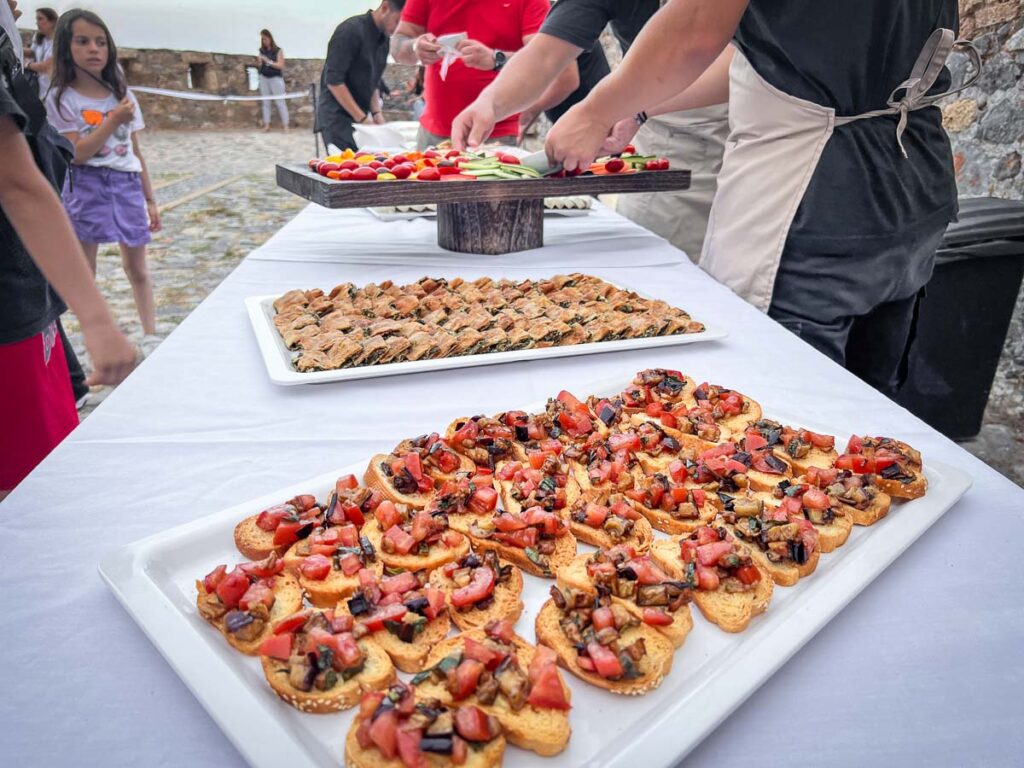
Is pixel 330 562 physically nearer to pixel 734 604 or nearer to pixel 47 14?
pixel 734 604

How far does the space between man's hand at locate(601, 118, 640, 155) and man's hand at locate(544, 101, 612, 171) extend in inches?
32.4

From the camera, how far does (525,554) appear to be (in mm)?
1064

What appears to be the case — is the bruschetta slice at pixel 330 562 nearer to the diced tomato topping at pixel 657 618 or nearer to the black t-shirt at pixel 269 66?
the diced tomato topping at pixel 657 618

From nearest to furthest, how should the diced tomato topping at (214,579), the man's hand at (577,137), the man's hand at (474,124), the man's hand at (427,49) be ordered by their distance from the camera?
1. the diced tomato topping at (214,579)
2. the man's hand at (577,137)
3. the man's hand at (474,124)
4. the man's hand at (427,49)

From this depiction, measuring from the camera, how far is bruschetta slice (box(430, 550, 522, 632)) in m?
0.95

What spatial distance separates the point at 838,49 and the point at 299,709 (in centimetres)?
207

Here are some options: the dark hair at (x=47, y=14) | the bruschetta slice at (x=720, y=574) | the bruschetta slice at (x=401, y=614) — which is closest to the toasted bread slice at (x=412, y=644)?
the bruschetta slice at (x=401, y=614)

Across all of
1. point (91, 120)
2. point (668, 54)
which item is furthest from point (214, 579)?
point (91, 120)

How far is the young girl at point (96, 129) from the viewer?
4.39 metres

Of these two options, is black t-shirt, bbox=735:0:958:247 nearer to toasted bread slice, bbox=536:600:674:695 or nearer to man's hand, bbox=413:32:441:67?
toasted bread slice, bbox=536:600:674:695

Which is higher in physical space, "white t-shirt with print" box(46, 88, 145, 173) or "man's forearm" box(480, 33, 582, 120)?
"man's forearm" box(480, 33, 582, 120)

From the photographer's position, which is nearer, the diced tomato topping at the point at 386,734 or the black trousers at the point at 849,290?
the diced tomato topping at the point at 386,734

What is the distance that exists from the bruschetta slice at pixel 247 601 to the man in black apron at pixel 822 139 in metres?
1.82

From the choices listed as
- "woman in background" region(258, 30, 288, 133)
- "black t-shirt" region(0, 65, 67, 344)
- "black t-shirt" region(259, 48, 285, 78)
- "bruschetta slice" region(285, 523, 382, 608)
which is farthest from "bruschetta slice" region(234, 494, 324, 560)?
"black t-shirt" region(259, 48, 285, 78)
